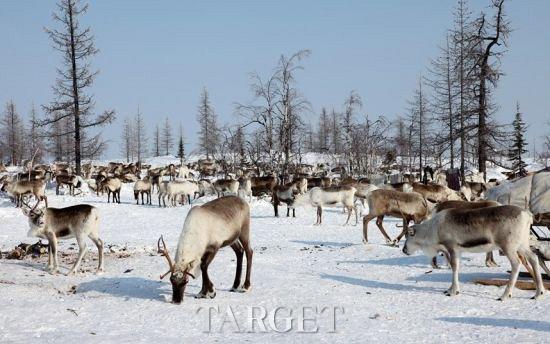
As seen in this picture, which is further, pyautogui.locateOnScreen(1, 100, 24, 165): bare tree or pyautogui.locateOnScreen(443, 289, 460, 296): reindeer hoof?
pyautogui.locateOnScreen(1, 100, 24, 165): bare tree

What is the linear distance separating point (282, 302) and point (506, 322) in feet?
9.84

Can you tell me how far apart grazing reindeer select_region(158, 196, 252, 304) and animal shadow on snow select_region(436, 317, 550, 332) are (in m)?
3.32

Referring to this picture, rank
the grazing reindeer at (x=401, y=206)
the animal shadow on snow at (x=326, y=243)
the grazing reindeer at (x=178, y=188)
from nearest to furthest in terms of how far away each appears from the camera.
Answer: the grazing reindeer at (x=401, y=206) < the animal shadow on snow at (x=326, y=243) < the grazing reindeer at (x=178, y=188)

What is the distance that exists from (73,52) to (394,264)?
3131cm

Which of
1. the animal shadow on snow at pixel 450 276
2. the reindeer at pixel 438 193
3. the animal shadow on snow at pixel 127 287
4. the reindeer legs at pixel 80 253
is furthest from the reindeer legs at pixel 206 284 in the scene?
the reindeer at pixel 438 193

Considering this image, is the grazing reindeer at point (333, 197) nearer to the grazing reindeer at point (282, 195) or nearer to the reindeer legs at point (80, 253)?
the grazing reindeer at point (282, 195)

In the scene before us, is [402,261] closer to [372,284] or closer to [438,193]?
[372,284]

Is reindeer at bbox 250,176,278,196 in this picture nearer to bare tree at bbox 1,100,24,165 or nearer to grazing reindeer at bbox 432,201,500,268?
grazing reindeer at bbox 432,201,500,268

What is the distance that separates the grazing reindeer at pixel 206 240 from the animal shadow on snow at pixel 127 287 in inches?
23.4

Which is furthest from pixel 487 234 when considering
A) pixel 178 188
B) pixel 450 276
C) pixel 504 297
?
pixel 178 188

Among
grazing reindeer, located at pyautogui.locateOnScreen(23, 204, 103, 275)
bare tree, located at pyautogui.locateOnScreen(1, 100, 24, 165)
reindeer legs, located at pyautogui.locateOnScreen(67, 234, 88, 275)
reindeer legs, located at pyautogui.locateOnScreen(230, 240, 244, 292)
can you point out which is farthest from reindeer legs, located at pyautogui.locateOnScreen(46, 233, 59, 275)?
bare tree, located at pyautogui.locateOnScreen(1, 100, 24, 165)

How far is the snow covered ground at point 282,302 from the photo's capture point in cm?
636

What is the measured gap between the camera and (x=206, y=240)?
812cm

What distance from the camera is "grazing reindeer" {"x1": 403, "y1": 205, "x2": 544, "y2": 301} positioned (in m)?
7.85
